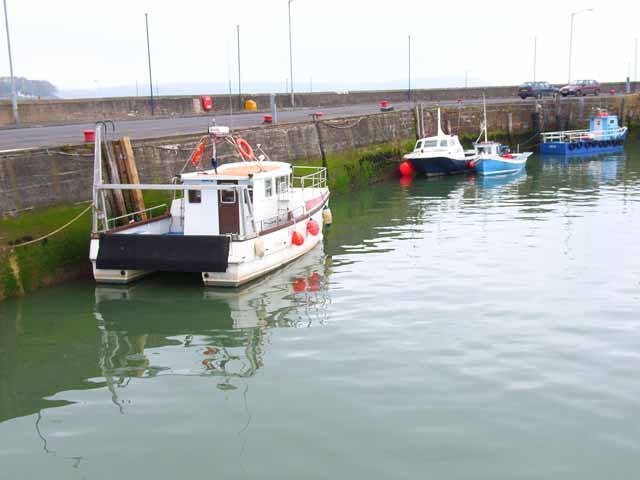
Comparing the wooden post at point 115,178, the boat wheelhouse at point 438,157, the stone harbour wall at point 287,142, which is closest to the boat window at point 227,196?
the wooden post at point 115,178

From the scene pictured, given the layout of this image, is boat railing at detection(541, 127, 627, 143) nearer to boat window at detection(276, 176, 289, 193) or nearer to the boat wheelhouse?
the boat wheelhouse

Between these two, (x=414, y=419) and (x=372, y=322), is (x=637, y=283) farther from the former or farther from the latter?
(x=414, y=419)

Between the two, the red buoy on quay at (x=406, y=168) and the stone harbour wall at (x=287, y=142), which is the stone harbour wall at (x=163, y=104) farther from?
the red buoy on quay at (x=406, y=168)

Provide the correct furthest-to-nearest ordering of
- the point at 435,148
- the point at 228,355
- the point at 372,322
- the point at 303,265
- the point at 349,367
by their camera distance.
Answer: the point at 435,148
the point at 303,265
the point at 372,322
the point at 228,355
the point at 349,367

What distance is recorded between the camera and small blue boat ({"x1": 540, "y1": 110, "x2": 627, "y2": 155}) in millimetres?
44344

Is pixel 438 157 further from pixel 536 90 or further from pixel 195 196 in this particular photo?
pixel 536 90

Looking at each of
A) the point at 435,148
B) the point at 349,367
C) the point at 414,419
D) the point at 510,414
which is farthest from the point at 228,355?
the point at 435,148

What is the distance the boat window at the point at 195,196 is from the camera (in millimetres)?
16047

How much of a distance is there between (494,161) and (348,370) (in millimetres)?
26759

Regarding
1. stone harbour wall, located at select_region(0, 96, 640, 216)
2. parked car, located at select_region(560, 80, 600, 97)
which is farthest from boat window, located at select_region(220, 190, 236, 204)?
parked car, located at select_region(560, 80, 600, 97)

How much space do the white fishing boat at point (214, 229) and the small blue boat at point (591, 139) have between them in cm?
3005

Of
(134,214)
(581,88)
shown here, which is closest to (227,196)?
(134,214)

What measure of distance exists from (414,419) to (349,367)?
1949 mm

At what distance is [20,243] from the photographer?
48.5ft
